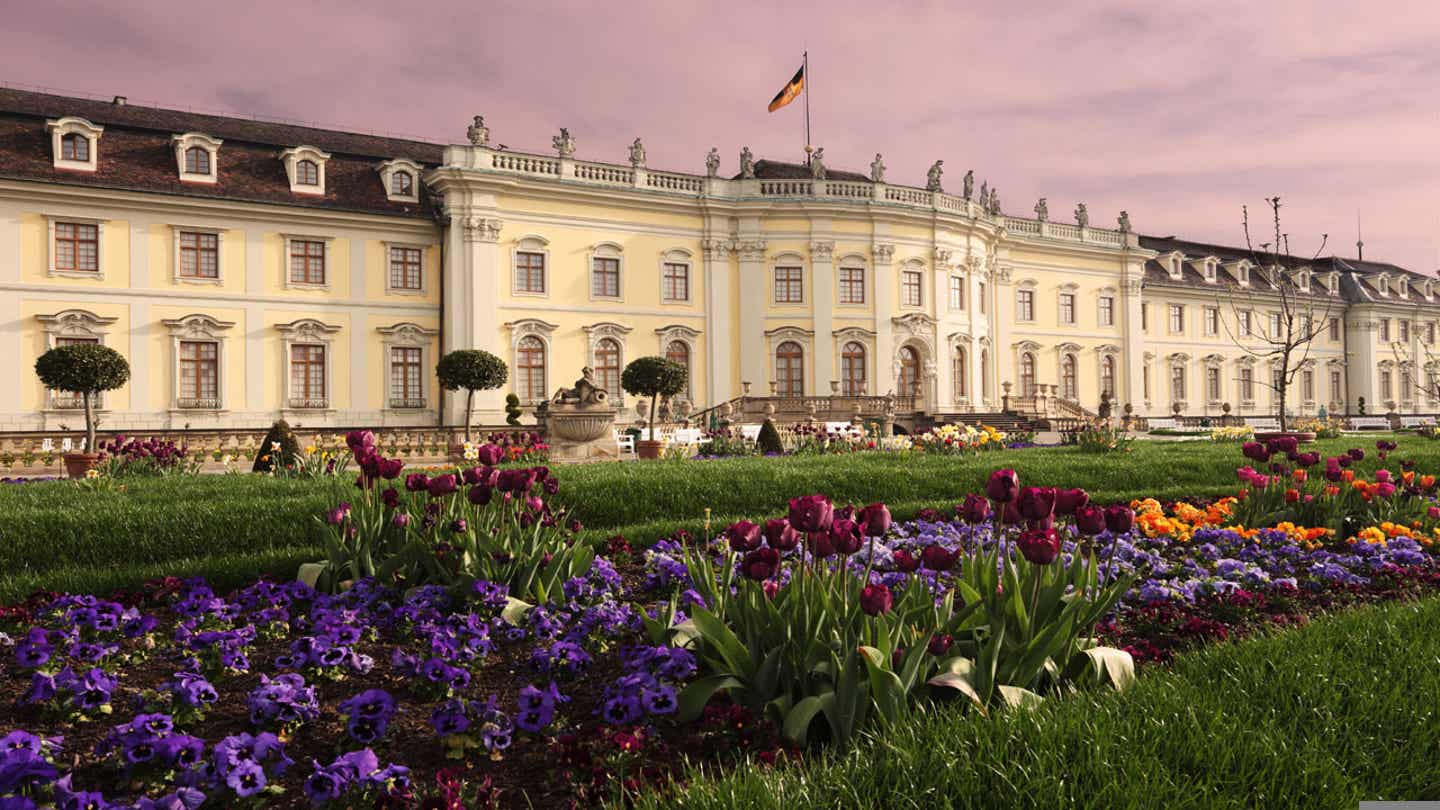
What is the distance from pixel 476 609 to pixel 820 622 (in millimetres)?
1950

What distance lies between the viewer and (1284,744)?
2578mm

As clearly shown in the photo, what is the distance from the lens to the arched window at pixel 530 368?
29219 millimetres

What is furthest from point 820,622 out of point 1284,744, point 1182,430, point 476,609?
point 1182,430

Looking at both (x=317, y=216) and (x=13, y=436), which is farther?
(x=317, y=216)

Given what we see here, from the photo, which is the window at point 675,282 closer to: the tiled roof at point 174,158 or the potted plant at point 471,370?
the potted plant at point 471,370

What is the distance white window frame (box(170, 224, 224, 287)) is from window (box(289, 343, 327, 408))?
276 cm

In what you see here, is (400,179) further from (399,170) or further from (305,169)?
(305,169)

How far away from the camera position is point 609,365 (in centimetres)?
3058

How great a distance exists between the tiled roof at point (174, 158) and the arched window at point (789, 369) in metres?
12.5

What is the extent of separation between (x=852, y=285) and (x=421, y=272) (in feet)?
47.1

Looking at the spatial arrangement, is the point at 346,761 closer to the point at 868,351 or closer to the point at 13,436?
the point at 13,436

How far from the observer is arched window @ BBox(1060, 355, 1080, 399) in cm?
4009

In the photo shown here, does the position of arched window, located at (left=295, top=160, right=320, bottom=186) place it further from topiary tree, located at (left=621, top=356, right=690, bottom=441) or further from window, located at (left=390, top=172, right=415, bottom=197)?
topiary tree, located at (left=621, top=356, right=690, bottom=441)

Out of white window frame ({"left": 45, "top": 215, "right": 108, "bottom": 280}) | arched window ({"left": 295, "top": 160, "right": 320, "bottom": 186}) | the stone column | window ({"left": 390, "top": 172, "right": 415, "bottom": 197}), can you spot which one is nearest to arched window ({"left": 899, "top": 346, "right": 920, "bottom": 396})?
the stone column
